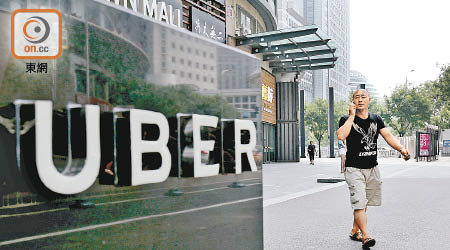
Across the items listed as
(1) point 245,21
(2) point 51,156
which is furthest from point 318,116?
(2) point 51,156

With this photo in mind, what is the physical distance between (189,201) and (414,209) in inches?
268

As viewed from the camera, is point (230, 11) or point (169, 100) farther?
point (230, 11)

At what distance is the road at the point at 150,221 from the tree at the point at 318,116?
57.5 m

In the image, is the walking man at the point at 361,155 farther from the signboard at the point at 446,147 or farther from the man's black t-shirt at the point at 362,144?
the signboard at the point at 446,147

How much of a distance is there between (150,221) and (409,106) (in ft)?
158

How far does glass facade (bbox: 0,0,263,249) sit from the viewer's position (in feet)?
5.32

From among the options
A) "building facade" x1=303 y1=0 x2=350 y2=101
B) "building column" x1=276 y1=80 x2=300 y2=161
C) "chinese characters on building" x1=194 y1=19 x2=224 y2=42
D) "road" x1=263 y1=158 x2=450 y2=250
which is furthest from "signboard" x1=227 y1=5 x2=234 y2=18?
"building facade" x1=303 y1=0 x2=350 y2=101

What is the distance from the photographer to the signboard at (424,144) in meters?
30.0

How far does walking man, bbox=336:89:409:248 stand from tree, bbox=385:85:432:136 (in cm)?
4427

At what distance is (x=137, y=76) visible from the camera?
6.56ft

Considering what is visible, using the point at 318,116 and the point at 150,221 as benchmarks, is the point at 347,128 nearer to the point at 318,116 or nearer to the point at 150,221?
the point at 150,221

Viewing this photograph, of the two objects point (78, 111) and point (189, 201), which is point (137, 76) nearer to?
point (78, 111)

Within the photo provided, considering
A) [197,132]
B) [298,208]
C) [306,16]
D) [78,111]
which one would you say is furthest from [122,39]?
[306,16]

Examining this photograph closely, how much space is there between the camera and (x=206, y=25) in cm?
1861
